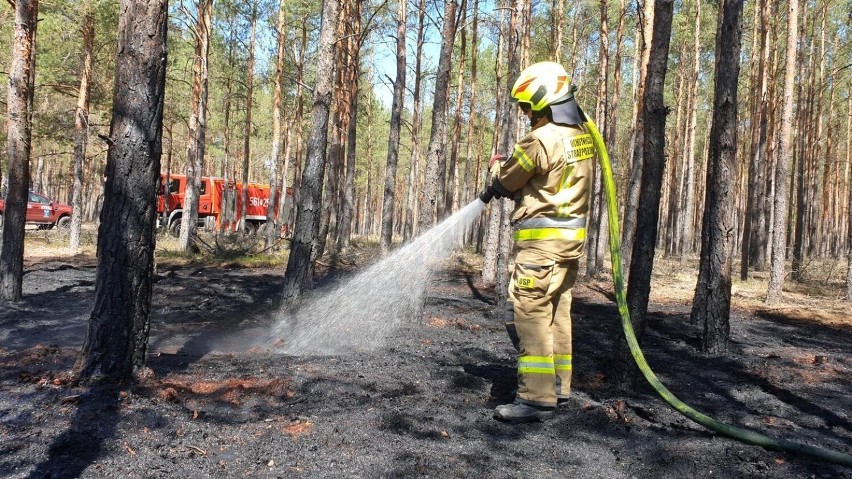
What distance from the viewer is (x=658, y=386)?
141 inches

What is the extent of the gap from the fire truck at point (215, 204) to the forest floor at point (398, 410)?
1458 centimetres

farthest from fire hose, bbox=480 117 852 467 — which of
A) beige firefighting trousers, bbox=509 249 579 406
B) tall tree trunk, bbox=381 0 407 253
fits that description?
tall tree trunk, bbox=381 0 407 253

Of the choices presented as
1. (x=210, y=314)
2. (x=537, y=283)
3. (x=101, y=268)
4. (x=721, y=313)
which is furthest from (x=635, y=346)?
(x=210, y=314)

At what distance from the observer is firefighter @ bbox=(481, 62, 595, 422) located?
11.3 feet

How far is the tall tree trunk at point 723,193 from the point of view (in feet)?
19.5

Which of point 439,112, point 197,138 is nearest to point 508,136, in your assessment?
point 439,112

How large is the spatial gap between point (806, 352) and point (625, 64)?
88.7ft

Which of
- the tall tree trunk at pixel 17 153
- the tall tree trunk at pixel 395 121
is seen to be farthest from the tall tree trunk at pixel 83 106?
the tall tree trunk at pixel 395 121

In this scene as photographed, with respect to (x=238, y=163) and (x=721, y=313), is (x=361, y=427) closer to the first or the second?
(x=721, y=313)

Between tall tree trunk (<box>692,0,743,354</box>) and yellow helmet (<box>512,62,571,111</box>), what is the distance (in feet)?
10.9

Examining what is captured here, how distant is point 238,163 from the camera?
Answer: 45.6m

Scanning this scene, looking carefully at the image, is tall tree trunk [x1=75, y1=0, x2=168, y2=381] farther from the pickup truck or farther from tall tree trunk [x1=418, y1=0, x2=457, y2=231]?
the pickup truck

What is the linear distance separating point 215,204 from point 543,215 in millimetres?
21101

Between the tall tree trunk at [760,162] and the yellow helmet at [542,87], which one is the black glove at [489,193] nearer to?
the yellow helmet at [542,87]
